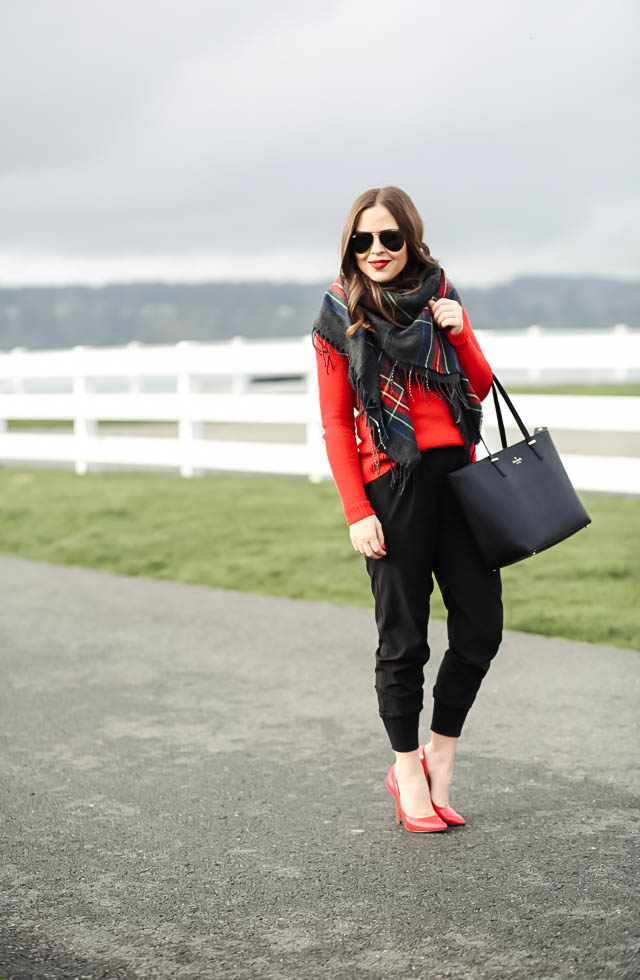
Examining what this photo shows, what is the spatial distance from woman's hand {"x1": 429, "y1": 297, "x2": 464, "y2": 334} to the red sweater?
52 millimetres

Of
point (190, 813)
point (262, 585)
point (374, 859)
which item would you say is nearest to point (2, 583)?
point (262, 585)

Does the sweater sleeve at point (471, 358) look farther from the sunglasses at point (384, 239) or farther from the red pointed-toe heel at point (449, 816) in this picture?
the red pointed-toe heel at point (449, 816)

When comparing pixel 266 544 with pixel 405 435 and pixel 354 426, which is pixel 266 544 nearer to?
pixel 354 426

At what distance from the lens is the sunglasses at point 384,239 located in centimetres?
346

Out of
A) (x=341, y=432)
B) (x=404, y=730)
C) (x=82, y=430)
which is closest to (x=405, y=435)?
(x=341, y=432)

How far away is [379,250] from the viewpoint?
11.4ft

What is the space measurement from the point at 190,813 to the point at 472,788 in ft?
2.96

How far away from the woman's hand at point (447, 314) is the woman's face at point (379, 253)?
0.14 metres

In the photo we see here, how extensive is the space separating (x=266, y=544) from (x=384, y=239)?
598 centimetres

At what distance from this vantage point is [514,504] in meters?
3.47

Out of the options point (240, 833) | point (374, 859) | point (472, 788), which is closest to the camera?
point (374, 859)

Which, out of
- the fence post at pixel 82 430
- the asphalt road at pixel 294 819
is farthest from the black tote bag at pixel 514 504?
the fence post at pixel 82 430

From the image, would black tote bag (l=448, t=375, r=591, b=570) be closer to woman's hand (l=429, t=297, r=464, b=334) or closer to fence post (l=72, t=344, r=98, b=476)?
woman's hand (l=429, t=297, r=464, b=334)

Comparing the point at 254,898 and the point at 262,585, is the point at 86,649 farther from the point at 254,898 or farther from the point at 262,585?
the point at 254,898
